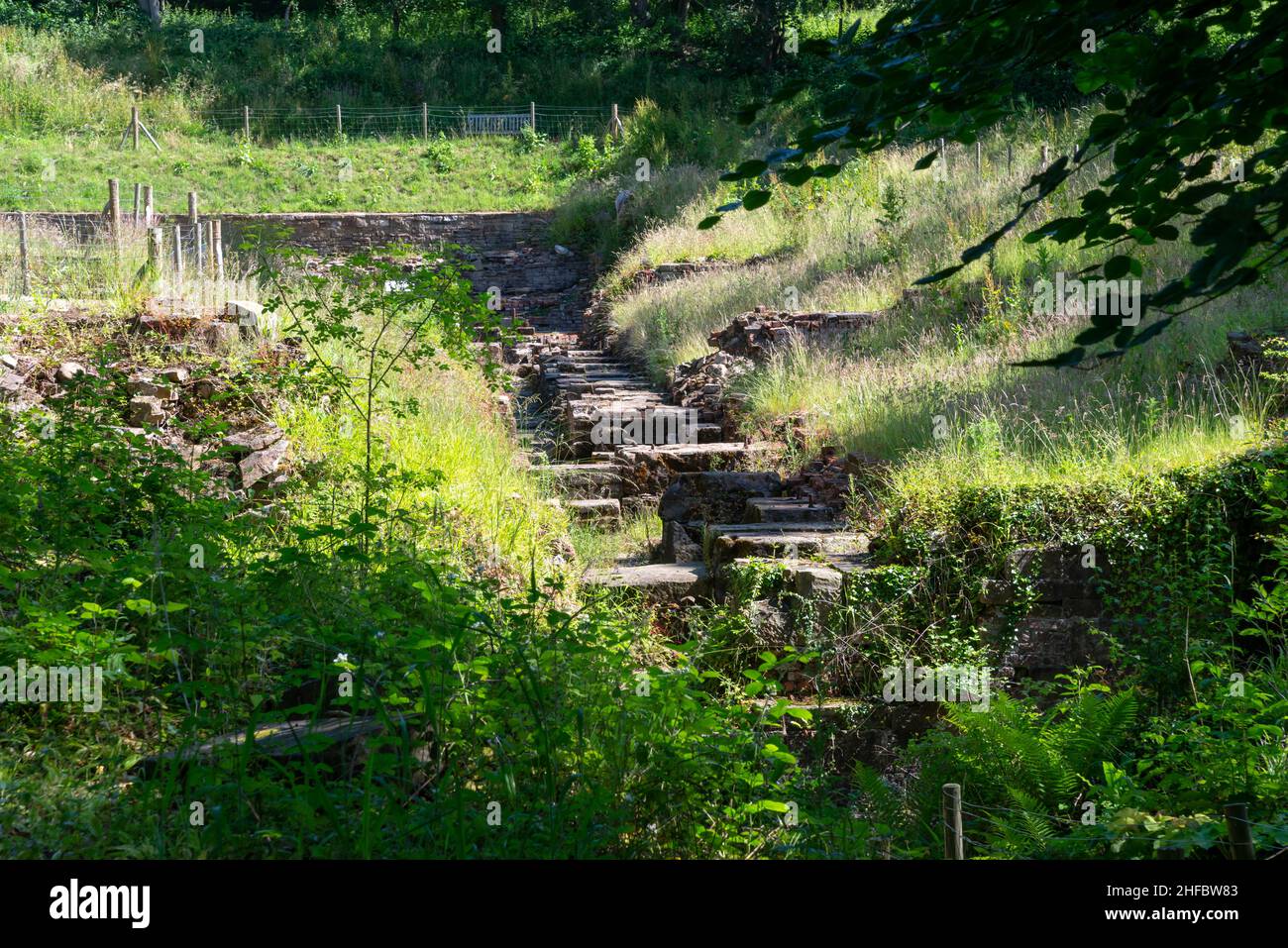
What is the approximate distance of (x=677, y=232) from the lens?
18.3m

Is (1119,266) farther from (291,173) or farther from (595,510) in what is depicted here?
(291,173)

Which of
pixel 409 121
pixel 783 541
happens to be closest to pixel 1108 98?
pixel 783 541

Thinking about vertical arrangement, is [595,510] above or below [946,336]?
below

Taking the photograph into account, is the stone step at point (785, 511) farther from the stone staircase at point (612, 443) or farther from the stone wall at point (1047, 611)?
the stone wall at point (1047, 611)

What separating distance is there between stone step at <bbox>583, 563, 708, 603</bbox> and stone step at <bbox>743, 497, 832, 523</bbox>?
0.74m

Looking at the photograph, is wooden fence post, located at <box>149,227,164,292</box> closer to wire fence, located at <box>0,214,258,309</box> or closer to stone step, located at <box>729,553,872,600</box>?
wire fence, located at <box>0,214,258,309</box>

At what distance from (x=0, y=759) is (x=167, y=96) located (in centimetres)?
2883

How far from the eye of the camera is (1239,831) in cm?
299

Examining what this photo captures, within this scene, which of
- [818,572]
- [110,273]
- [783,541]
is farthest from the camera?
[110,273]

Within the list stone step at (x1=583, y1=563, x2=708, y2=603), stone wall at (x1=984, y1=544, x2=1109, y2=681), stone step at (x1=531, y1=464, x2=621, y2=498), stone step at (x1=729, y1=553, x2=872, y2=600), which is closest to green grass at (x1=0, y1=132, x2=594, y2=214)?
stone step at (x1=531, y1=464, x2=621, y2=498)

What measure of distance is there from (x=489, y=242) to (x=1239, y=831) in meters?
21.1

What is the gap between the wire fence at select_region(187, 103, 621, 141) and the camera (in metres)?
28.3

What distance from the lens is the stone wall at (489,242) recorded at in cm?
2023

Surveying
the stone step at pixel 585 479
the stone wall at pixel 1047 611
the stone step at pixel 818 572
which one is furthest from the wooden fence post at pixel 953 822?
the stone step at pixel 585 479
